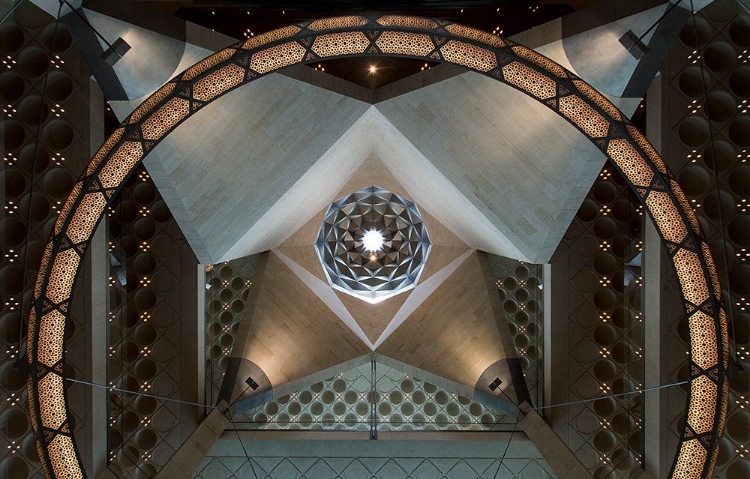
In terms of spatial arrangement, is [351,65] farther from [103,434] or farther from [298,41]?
[103,434]

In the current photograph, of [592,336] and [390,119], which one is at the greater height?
[390,119]

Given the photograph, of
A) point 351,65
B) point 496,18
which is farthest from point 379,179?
point 496,18

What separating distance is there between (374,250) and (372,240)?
344 mm

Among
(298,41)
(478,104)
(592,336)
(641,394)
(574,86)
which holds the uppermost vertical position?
(478,104)

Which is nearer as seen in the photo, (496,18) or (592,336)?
(496,18)

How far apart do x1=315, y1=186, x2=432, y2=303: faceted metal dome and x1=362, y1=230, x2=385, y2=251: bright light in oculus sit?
37mm

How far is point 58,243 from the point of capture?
6277 millimetres

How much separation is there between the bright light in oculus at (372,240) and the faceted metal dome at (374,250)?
1.5 inches

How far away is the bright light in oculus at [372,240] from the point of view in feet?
59.3

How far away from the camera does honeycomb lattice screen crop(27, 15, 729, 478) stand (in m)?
6.00

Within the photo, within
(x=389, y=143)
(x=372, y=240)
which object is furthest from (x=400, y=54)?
(x=372, y=240)

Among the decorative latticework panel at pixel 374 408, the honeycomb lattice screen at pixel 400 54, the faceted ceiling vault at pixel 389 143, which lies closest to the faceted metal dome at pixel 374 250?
the decorative latticework panel at pixel 374 408

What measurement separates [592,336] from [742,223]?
4052 millimetres

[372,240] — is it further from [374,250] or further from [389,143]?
[389,143]
